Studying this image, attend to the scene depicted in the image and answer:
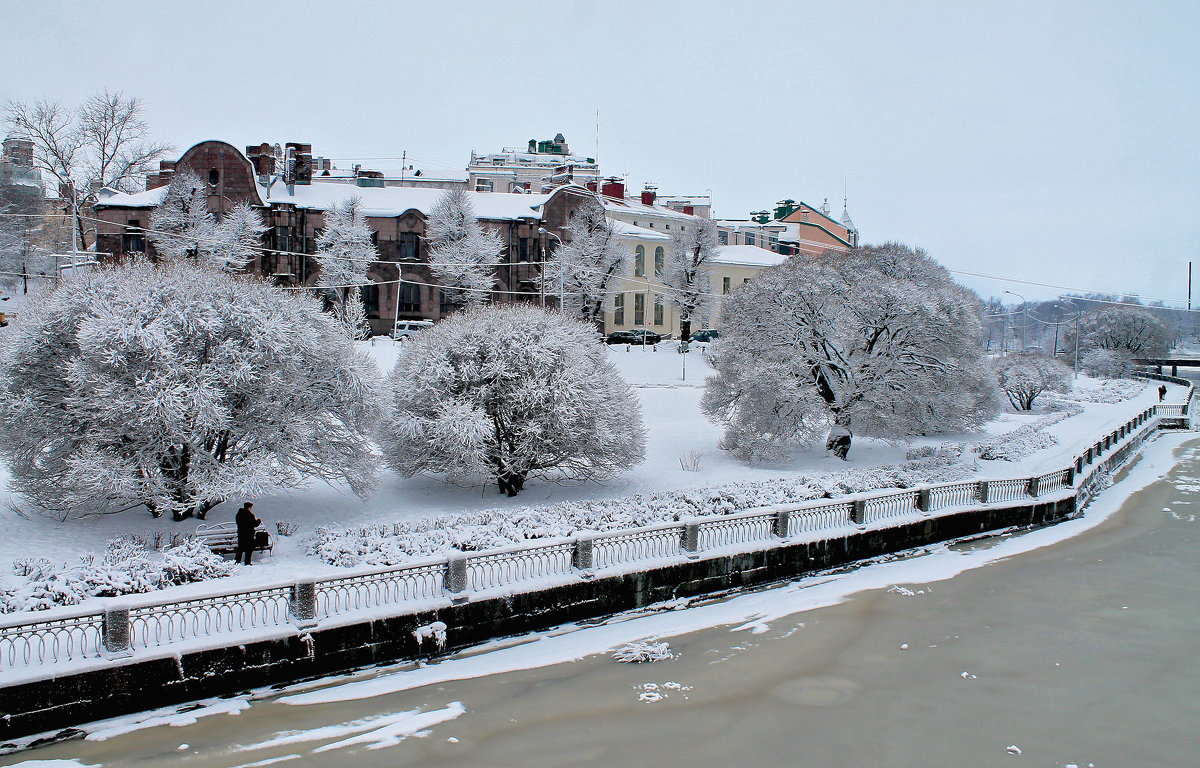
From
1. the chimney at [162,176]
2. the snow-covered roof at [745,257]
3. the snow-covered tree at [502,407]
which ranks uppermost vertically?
the chimney at [162,176]

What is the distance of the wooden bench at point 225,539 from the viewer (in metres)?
14.4

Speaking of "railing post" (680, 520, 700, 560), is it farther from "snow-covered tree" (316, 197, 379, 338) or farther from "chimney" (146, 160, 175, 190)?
"chimney" (146, 160, 175, 190)

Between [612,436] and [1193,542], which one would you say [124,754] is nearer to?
[612,436]

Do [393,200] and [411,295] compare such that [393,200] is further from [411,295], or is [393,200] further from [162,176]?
[162,176]

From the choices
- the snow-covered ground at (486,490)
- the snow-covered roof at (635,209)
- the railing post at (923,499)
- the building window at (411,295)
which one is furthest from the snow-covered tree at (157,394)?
the snow-covered roof at (635,209)

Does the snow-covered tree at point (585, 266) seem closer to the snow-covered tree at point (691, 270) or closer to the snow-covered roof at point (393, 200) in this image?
the snow-covered roof at point (393, 200)

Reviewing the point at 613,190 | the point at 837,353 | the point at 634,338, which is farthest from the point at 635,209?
the point at 837,353

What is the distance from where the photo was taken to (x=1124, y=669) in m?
12.1

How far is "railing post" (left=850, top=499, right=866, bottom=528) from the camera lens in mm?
18531

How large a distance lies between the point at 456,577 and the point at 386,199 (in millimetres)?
48937

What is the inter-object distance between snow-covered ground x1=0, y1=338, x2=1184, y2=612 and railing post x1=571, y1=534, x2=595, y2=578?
4.03 metres

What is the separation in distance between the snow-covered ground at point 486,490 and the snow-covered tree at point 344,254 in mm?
8616

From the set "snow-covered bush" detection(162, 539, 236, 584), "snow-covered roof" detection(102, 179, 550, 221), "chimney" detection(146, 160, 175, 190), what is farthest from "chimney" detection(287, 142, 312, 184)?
"snow-covered bush" detection(162, 539, 236, 584)

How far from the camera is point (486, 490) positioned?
22672 millimetres
